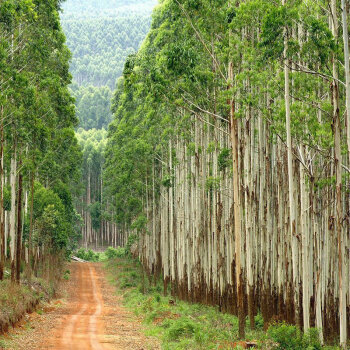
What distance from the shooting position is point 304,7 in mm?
14703

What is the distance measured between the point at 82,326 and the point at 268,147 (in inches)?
372

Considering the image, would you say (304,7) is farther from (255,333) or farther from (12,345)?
(12,345)

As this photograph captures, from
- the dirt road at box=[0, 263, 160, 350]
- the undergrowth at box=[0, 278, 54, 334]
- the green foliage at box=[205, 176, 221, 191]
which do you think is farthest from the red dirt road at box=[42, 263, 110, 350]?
the green foliage at box=[205, 176, 221, 191]

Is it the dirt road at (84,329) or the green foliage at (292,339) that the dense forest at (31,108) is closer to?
the dirt road at (84,329)

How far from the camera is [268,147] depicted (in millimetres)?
Result: 20906

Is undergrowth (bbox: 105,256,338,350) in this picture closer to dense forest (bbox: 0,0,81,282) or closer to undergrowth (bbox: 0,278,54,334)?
undergrowth (bbox: 0,278,54,334)

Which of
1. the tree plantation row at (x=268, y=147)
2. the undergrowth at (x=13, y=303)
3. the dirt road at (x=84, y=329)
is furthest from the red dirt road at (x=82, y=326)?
the tree plantation row at (x=268, y=147)

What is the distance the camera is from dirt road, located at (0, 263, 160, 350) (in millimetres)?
15556

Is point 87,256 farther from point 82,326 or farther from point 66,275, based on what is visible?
point 82,326

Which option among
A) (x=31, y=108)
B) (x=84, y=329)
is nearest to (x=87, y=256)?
(x=31, y=108)

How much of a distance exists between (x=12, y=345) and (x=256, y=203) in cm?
972

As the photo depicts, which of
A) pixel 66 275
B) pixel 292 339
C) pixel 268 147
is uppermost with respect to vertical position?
pixel 268 147

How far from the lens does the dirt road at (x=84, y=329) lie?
15.6 m

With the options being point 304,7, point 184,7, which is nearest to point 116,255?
point 184,7
